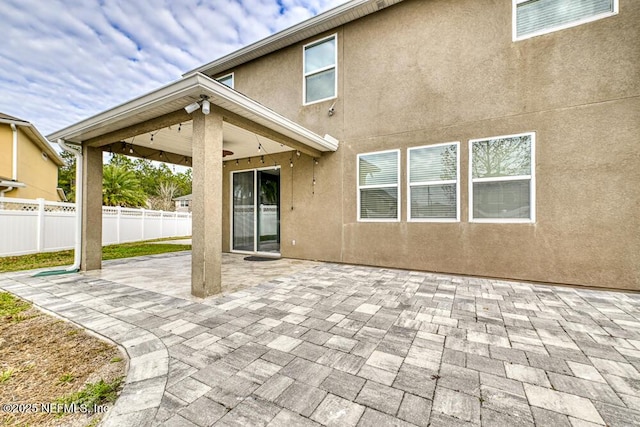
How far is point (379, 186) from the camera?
18.9ft

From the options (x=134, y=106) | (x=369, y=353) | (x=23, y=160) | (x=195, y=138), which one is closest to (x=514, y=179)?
(x=369, y=353)

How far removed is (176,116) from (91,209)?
320 cm

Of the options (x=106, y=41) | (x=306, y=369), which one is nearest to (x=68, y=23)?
(x=106, y=41)

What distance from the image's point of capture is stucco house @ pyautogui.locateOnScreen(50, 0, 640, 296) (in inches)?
154

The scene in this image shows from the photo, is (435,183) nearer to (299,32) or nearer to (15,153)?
(299,32)

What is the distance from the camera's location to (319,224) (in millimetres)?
6426

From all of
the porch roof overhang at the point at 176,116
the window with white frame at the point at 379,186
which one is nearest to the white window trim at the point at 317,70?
the porch roof overhang at the point at 176,116

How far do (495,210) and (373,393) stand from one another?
433 centimetres

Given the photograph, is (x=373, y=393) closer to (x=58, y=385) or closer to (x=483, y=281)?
(x=58, y=385)

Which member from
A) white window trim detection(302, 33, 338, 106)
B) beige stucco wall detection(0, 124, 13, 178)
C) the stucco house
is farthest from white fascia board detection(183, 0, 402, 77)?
beige stucco wall detection(0, 124, 13, 178)

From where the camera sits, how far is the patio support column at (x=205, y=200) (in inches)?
141

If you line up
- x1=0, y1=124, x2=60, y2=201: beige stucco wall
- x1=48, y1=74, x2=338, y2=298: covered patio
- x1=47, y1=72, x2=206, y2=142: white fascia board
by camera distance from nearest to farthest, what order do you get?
x1=47, y1=72, x2=206, y2=142: white fascia board → x1=48, y1=74, x2=338, y2=298: covered patio → x1=0, y1=124, x2=60, y2=201: beige stucco wall

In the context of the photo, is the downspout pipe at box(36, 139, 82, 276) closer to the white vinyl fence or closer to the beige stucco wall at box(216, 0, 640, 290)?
the white vinyl fence

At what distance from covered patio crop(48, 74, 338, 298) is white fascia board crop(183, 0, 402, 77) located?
155 centimetres
